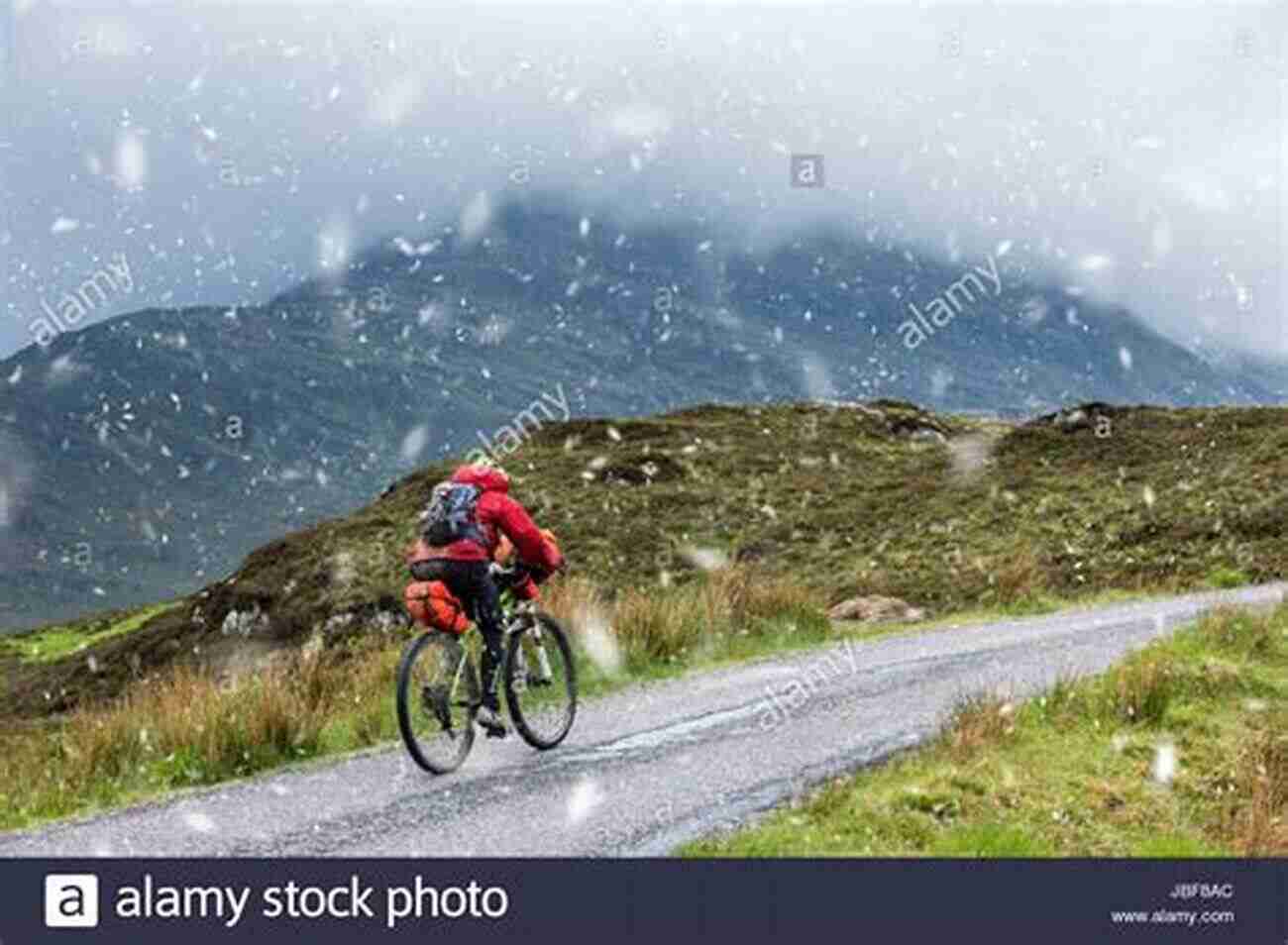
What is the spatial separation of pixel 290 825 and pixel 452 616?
209cm

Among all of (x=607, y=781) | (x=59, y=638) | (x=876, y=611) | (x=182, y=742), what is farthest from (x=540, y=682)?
(x=59, y=638)

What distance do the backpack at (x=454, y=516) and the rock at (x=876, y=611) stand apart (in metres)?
17.5

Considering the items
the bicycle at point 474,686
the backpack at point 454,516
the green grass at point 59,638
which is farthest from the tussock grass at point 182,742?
the green grass at point 59,638

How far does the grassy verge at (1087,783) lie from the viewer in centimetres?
973

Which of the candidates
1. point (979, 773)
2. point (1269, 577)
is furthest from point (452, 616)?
point (1269, 577)

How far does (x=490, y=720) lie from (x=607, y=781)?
1.15 metres

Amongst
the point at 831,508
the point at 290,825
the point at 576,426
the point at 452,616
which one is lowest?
the point at 290,825

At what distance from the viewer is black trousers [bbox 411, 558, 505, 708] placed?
11.7m

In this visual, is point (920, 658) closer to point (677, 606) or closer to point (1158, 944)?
point (677, 606)

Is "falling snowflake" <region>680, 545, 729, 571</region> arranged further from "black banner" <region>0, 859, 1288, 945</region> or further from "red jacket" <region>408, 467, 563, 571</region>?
"black banner" <region>0, 859, 1288, 945</region>

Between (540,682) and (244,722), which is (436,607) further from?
(244,722)

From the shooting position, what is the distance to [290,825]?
401 inches

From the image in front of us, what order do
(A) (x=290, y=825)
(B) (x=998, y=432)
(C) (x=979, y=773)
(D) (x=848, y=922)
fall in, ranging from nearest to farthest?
(D) (x=848, y=922) < (A) (x=290, y=825) < (C) (x=979, y=773) < (B) (x=998, y=432)

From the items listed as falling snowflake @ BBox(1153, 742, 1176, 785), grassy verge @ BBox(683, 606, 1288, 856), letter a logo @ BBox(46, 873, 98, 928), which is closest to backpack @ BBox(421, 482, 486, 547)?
grassy verge @ BBox(683, 606, 1288, 856)
